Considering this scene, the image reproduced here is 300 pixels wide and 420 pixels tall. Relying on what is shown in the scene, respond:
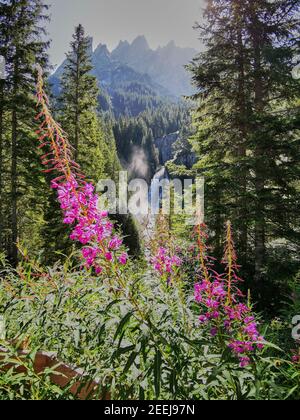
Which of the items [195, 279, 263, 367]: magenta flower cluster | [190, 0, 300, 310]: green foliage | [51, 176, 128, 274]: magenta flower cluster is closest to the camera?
[51, 176, 128, 274]: magenta flower cluster

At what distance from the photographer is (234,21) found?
448 inches

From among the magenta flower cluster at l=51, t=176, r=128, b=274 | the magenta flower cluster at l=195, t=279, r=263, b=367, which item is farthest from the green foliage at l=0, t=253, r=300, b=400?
the magenta flower cluster at l=51, t=176, r=128, b=274

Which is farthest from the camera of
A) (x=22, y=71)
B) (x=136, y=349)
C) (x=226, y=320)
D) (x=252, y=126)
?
(x=22, y=71)

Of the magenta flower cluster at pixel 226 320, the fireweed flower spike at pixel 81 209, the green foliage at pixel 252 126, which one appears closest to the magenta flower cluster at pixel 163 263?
the magenta flower cluster at pixel 226 320

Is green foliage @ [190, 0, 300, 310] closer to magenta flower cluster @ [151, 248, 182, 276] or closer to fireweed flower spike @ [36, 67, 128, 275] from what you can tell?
magenta flower cluster @ [151, 248, 182, 276]

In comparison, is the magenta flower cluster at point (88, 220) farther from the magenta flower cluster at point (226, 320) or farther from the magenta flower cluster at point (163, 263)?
the magenta flower cluster at point (163, 263)

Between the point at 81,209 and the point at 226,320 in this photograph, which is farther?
the point at 226,320

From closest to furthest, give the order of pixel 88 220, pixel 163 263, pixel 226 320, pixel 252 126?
pixel 88 220 < pixel 226 320 < pixel 163 263 < pixel 252 126

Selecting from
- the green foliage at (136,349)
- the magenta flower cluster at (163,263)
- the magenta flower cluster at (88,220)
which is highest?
the magenta flower cluster at (88,220)

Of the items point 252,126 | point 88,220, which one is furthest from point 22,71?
point 88,220

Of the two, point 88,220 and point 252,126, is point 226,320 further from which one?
point 252,126

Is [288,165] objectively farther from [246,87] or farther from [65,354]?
[65,354]
